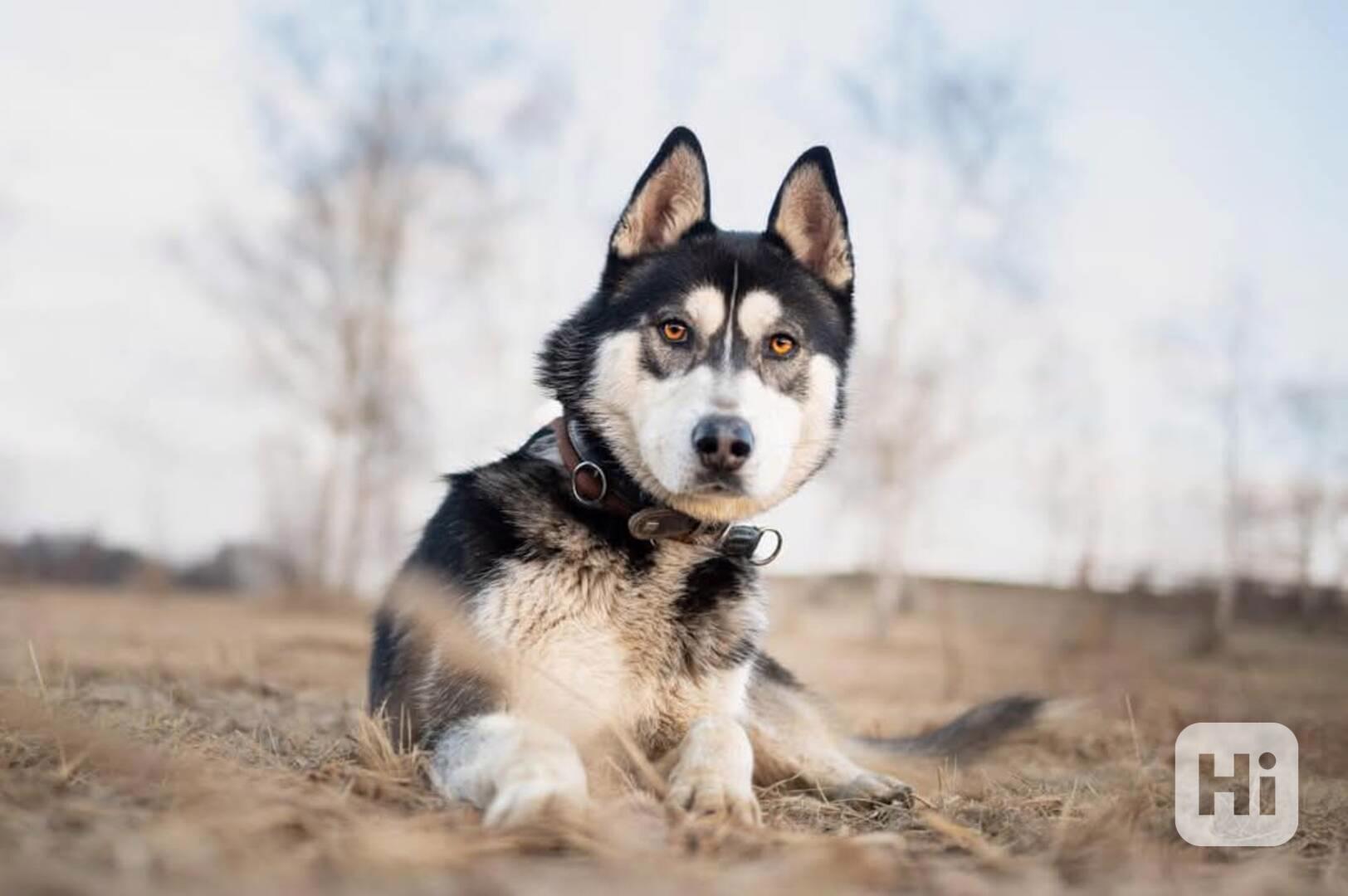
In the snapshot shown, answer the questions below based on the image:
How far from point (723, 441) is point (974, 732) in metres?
2.57

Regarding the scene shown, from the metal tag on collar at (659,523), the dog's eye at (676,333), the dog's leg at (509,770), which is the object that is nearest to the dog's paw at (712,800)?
the dog's leg at (509,770)

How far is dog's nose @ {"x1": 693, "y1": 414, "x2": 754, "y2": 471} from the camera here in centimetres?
311

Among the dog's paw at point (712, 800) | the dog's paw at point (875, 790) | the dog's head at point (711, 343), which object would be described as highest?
the dog's head at point (711, 343)

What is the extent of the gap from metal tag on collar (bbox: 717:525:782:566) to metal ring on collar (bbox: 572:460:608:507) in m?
0.45

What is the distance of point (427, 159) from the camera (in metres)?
17.8

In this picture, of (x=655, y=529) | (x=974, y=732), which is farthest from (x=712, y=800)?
(x=974, y=732)

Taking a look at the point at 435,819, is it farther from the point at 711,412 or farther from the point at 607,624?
the point at 711,412

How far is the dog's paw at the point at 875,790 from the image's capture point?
358 cm

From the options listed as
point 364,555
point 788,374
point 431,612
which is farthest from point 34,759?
point 364,555

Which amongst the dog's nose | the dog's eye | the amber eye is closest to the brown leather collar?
the dog's nose

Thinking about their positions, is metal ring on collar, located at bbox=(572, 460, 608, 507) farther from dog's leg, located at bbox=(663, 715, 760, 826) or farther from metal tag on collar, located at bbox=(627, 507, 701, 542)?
dog's leg, located at bbox=(663, 715, 760, 826)

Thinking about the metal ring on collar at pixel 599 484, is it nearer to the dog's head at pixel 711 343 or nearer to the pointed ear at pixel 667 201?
the dog's head at pixel 711 343

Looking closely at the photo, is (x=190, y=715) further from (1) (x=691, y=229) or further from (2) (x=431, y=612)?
(1) (x=691, y=229)

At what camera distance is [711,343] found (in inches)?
138
